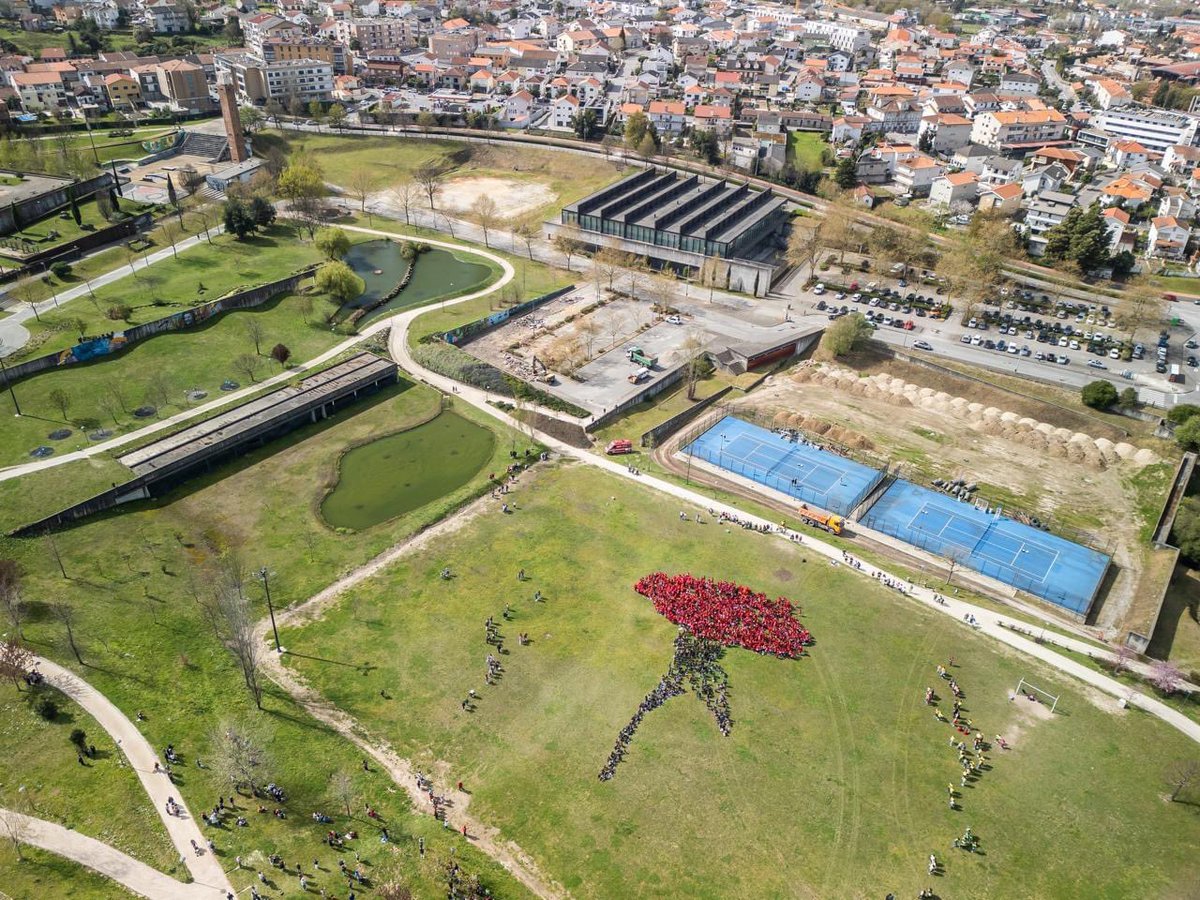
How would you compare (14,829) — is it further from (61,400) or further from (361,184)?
(361,184)

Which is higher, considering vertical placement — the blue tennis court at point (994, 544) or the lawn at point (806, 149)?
the lawn at point (806, 149)

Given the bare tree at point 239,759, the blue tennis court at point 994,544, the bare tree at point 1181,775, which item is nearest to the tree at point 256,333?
the bare tree at point 239,759

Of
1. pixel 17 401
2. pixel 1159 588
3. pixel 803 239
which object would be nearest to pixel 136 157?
pixel 17 401

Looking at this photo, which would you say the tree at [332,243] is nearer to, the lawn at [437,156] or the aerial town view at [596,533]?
the aerial town view at [596,533]

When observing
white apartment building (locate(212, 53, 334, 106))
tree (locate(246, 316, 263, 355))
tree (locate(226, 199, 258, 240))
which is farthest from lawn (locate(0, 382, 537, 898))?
white apartment building (locate(212, 53, 334, 106))

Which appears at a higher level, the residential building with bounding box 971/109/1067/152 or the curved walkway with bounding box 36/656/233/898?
the residential building with bounding box 971/109/1067/152

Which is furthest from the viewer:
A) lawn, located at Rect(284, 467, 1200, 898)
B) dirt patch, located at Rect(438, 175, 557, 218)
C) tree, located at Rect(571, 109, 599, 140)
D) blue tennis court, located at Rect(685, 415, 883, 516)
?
tree, located at Rect(571, 109, 599, 140)

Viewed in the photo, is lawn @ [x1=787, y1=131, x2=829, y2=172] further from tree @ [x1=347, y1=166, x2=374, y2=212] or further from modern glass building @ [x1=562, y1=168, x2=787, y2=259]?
tree @ [x1=347, y1=166, x2=374, y2=212]
